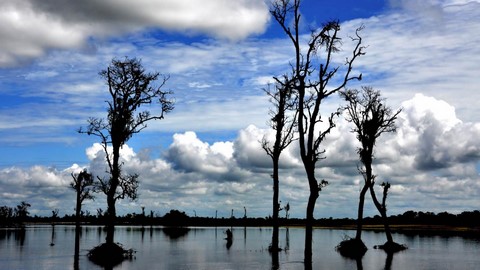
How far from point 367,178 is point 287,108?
36.3 ft

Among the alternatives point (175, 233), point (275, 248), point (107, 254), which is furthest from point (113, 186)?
point (175, 233)

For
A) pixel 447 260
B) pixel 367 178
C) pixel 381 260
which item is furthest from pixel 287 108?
pixel 447 260

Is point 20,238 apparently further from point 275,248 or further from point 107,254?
point 275,248

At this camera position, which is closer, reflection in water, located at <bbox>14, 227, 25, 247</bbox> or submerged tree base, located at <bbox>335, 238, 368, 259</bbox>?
submerged tree base, located at <bbox>335, 238, 368, 259</bbox>

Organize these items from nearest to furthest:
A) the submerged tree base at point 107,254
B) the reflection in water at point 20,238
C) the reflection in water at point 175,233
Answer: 1. the submerged tree base at point 107,254
2. the reflection in water at point 20,238
3. the reflection in water at point 175,233

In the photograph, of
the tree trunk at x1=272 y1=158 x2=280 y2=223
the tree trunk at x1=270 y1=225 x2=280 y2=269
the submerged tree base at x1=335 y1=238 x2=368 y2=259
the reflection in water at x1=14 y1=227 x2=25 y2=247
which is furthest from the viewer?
the reflection in water at x1=14 y1=227 x2=25 y2=247

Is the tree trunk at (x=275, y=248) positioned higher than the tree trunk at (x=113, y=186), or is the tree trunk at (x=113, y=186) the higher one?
the tree trunk at (x=113, y=186)

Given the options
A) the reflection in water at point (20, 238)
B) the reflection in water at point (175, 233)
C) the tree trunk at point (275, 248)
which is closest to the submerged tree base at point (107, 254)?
the tree trunk at point (275, 248)

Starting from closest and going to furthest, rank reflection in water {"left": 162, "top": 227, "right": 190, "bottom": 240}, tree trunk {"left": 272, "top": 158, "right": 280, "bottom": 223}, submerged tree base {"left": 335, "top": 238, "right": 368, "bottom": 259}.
A: tree trunk {"left": 272, "top": 158, "right": 280, "bottom": 223} → submerged tree base {"left": 335, "top": 238, "right": 368, "bottom": 259} → reflection in water {"left": 162, "top": 227, "right": 190, "bottom": 240}

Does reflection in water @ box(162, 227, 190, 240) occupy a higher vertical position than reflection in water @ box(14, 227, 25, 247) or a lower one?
lower

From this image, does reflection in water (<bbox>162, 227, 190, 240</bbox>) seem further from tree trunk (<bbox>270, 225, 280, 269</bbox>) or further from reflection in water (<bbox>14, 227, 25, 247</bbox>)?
tree trunk (<bbox>270, 225, 280, 269</bbox>)

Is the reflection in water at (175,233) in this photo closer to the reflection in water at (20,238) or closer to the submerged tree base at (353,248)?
the reflection in water at (20,238)

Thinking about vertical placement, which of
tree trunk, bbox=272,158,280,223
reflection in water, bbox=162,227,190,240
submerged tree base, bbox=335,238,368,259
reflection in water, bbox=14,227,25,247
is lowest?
reflection in water, bbox=162,227,190,240

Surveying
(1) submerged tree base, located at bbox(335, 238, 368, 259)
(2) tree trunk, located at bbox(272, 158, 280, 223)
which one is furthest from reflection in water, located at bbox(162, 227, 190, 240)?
(2) tree trunk, located at bbox(272, 158, 280, 223)
